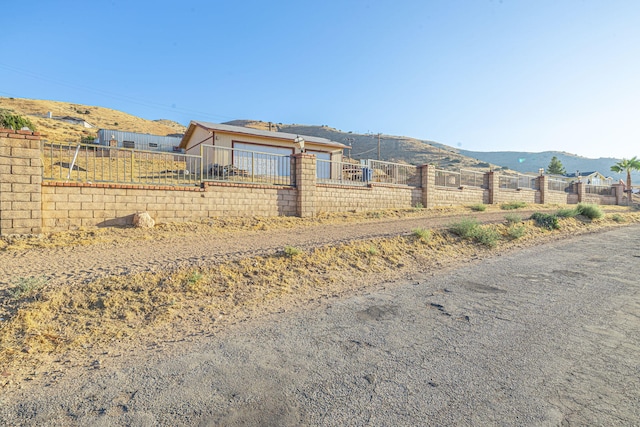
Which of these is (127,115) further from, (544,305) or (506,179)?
(544,305)

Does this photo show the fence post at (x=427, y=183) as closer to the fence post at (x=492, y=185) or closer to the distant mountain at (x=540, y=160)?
the fence post at (x=492, y=185)

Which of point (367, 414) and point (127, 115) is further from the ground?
point (127, 115)

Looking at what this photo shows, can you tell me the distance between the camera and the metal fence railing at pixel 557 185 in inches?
1093

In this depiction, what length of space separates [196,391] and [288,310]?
188 centimetres

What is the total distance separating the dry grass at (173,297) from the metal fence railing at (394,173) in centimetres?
973

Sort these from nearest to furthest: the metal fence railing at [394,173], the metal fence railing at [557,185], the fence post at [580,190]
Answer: the metal fence railing at [394,173] → the metal fence railing at [557,185] → the fence post at [580,190]

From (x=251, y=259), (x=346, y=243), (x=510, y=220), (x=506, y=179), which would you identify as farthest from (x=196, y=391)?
(x=506, y=179)

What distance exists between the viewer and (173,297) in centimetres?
446

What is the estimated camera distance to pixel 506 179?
78.1ft

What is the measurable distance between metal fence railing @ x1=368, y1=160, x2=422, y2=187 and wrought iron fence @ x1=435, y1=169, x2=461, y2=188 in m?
1.77

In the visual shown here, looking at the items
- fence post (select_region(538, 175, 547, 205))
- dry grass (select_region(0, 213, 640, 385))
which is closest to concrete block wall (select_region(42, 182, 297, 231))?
dry grass (select_region(0, 213, 640, 385))

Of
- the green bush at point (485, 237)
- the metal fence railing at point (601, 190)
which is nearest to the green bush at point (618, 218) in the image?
the green bush at point (485, 237)

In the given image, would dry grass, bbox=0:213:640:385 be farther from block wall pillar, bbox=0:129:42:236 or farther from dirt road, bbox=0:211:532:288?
block wall pillar, bbox=0:129:42:236

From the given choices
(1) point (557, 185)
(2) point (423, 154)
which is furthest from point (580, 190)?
(2) point (423, 154)
